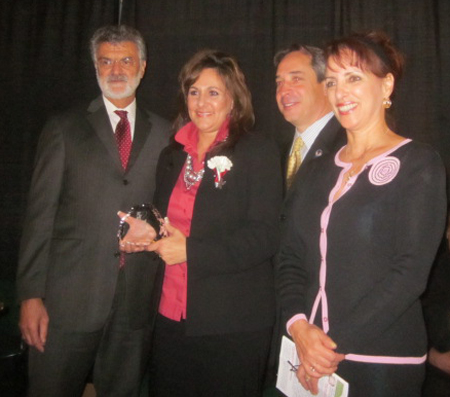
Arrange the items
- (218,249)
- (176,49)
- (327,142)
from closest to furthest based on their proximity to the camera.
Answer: (218,249) < (327,142) < (176,49)

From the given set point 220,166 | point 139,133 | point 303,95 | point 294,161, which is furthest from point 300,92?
point 139,133

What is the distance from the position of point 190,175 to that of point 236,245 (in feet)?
1.24

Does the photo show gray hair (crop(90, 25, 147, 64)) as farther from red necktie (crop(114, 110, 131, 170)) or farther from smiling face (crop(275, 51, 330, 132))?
smiling face (crop(275, 51, 330, 132))

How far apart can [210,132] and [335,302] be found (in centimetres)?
89

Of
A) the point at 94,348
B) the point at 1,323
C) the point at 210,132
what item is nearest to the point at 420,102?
the point at 210,132

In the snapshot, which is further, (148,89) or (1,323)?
(148,89)

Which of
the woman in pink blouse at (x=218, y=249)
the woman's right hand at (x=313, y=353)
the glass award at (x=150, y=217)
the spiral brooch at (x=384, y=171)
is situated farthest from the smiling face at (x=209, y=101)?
the woman's right hand at (x=313, y=353)

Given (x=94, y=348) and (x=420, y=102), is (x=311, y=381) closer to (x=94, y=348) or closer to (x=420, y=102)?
(x=94, y=348)

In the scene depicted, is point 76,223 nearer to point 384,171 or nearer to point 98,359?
point 98,359

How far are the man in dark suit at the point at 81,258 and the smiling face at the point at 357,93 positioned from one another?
94cm

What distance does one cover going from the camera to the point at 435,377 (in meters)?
2.00

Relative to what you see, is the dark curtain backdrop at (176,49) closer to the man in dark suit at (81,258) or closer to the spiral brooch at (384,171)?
Result: the man in dark suit at (81,258)

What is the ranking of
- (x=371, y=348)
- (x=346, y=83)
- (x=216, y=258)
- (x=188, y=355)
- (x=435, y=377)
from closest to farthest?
(x=371, y=348), (x=346, y=83), (x=216, y=258), (x=188, y=355), (x=435, y=377)

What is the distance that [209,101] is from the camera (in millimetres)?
1793
